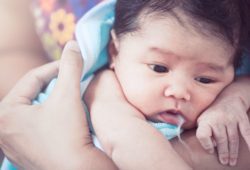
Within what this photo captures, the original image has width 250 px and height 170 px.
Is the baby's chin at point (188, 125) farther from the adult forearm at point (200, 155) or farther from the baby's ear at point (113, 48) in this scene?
the baby's ear at point (113, 48)

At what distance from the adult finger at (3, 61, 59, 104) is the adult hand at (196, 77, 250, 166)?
0.92 feet

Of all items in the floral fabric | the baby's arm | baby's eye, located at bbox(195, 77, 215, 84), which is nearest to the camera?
the baby's arm

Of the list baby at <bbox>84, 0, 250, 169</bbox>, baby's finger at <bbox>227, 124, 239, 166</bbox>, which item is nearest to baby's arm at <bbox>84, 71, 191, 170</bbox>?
baby at <bbox>84, 0, 250, 169</bbox>

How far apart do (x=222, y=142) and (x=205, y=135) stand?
0.10 feet

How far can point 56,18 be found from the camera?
2.69 feet

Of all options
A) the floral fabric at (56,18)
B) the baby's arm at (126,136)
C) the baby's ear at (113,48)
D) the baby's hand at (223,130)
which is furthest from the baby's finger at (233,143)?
the floral fabric at (56,18)

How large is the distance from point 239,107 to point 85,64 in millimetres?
271

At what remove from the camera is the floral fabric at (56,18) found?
2.67ft

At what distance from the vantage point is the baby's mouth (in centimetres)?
66

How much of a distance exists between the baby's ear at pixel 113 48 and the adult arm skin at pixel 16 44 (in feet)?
0.42

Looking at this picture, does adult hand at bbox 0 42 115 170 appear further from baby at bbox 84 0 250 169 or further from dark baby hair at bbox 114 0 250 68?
dark baby hair at bbox 114 0 250 68

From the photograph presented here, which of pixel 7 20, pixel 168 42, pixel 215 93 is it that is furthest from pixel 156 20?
pixel 7 20

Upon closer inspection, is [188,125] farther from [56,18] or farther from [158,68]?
[56,18]

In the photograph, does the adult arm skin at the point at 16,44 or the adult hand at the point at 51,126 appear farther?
→ the adult arm skin at the point at 16,44
